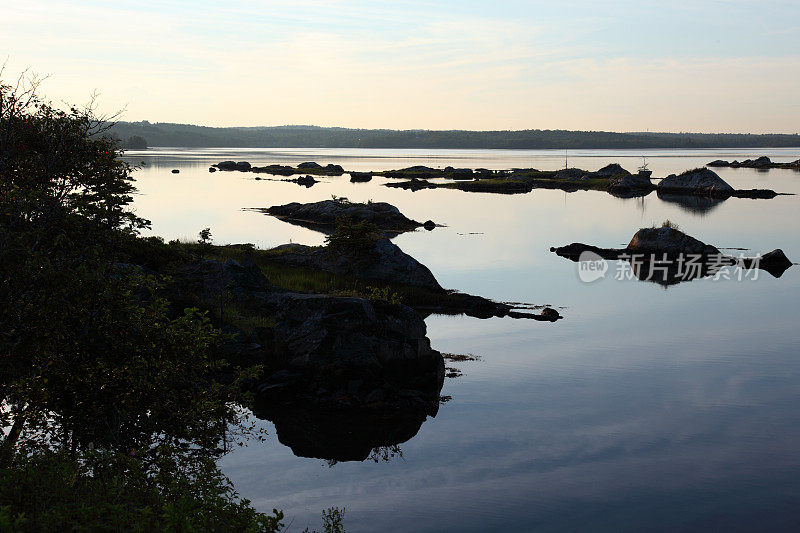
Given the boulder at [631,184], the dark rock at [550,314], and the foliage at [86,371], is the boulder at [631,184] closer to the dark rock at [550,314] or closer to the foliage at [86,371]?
the dark rock at [550,314]

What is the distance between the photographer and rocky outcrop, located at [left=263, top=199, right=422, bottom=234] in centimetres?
7256

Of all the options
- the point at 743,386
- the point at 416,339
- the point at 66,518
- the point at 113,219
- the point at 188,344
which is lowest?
the point at 743,386

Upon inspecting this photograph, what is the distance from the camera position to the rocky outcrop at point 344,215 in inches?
2857

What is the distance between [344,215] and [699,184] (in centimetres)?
A: 6951

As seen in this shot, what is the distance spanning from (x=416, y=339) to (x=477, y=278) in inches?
859

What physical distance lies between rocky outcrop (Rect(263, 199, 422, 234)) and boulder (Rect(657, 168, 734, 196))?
60249 millimetres

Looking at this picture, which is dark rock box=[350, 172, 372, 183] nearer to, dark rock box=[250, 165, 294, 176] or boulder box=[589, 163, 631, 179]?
dark rock box=[250, 165, 294, 176]

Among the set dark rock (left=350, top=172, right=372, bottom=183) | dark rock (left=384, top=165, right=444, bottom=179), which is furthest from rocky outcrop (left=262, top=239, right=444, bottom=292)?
dark rock (left=384, top=165, right=444, bottom=179)

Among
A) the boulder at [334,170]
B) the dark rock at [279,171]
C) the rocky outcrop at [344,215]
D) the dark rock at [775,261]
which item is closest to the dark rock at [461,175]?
the boulder at [334,170]

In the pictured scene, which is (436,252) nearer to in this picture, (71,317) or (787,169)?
(71,317)

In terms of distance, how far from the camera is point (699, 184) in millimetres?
116750

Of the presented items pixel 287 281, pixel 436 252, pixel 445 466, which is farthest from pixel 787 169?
pixel 445 466

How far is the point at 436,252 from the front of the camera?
58.5 m

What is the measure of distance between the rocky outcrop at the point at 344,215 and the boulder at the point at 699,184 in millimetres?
60249
